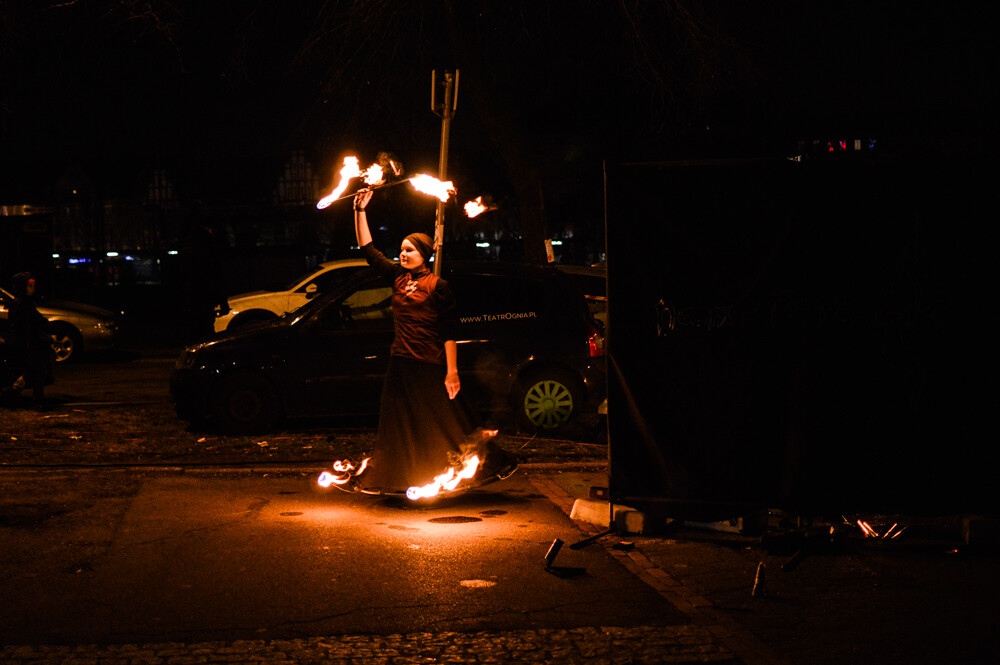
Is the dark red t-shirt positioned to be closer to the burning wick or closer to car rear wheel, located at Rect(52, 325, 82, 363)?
the burning wick

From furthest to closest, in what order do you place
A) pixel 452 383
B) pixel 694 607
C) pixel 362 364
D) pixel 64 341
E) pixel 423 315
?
pixel 64 341
pixel 362 364
pixel 423 315
pixel 452 383
pixel 694 607

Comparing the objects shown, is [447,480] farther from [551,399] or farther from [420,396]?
[551,399]

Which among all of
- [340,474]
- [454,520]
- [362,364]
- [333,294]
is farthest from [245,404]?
[454,520]

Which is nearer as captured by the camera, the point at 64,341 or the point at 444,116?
the point at 444,116

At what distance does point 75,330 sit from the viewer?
20719 millimetres

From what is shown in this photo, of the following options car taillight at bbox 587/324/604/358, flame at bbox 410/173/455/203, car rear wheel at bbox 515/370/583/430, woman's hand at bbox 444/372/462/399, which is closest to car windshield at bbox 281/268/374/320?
car rear wheel at bbox 515/370/583/430

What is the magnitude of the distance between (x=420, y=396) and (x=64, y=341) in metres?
14.3

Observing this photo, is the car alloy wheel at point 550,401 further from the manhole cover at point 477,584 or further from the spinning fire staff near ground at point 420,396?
the manhole cover at point 477,584

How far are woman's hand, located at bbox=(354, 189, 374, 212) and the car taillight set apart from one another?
387 cm

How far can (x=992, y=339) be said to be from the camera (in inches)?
262

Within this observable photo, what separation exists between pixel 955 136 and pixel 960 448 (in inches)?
789

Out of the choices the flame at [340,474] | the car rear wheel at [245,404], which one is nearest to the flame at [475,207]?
the flame at [340,474]

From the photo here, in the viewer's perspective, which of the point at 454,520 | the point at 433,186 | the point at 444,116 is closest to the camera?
the point at 454,520

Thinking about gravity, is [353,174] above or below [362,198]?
above
